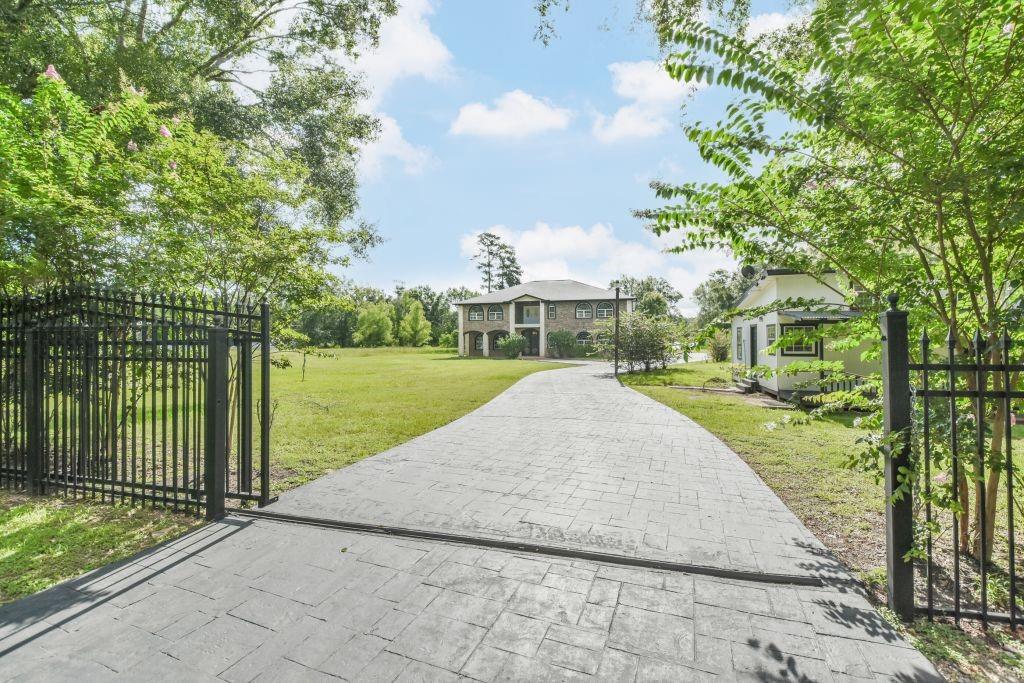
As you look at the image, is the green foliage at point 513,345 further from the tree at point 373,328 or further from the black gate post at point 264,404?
the black gate post at point 264,404

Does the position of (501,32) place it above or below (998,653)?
above

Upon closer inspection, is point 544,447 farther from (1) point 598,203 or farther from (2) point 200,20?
(2) point 200,20

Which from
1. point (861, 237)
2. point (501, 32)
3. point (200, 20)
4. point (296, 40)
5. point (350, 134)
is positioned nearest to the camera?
point (861, 237)

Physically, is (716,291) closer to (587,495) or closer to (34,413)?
(587,495)

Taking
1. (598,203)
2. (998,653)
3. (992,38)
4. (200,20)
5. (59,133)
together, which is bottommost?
(998,653)

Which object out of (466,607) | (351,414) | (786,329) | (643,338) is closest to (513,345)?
(643,338)

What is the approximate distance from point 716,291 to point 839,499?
1990 inches

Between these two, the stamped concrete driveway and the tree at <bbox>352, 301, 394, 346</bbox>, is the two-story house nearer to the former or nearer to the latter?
the tree at <bbox>352, 301, 394, 346</bbox>

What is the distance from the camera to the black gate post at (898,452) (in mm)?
2541

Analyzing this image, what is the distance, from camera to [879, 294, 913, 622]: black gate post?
254cm

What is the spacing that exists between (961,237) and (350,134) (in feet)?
42.6

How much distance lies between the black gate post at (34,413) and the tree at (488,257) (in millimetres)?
59500

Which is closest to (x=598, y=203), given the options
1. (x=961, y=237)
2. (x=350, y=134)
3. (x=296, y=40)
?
(x=350, y=134)

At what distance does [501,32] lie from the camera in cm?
660
